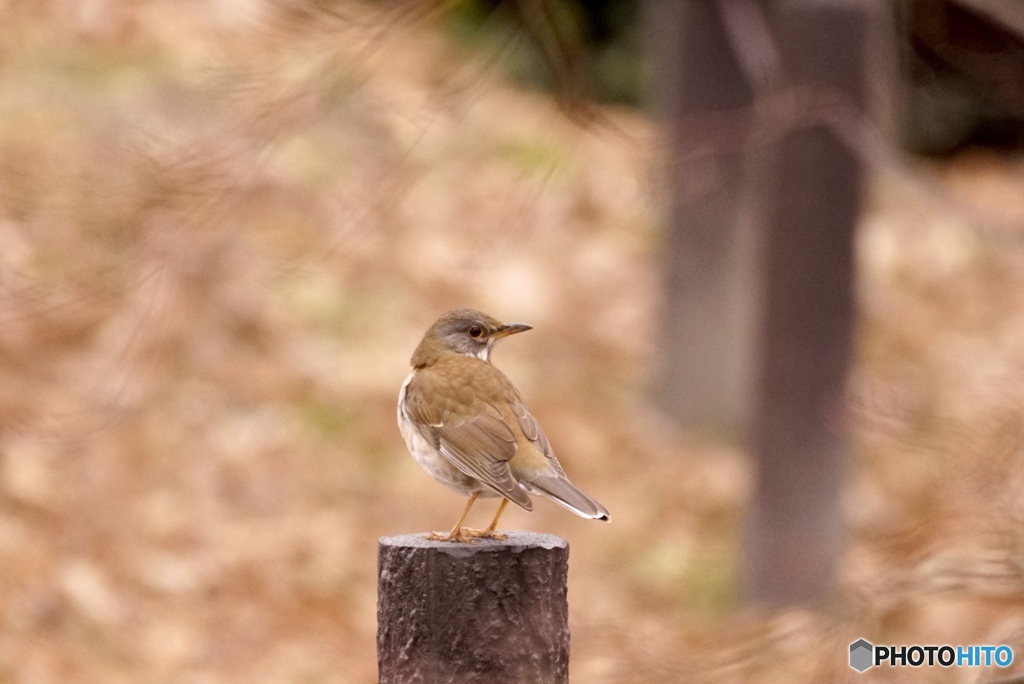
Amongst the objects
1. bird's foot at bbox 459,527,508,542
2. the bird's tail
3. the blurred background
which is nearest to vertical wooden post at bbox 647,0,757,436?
the blurred background

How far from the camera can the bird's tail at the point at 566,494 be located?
9.73 ft

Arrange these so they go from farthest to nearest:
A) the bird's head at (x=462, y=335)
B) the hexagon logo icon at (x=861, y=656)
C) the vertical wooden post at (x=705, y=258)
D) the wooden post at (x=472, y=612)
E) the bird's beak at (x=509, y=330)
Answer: the vertical wooden post at (x=705, y=258) → the hexagon logo icon at (x=861, y=656) → the bird's head at (x=462, y=335) → the bird's beak at (x=509, y=330) → the wooden post at (x=472, y=612)

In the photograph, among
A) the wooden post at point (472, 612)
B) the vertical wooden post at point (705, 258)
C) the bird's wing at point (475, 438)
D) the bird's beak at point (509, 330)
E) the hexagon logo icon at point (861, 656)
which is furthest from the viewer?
the vertical wooden post at point (705, 258)

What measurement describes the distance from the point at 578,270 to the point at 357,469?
116 inches

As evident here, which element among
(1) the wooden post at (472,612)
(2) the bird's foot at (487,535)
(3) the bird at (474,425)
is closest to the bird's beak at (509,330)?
(3) the bird at (474,425)

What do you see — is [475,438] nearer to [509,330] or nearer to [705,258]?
[509,330]

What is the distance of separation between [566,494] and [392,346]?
19.1ft

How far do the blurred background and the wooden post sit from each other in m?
0.89

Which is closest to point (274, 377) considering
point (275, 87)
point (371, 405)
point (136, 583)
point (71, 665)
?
point (371, 405)

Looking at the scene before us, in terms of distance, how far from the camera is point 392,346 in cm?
886

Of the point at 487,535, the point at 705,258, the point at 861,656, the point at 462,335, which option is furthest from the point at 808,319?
the point at 487,535

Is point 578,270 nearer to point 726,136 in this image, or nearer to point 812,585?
point 726,136

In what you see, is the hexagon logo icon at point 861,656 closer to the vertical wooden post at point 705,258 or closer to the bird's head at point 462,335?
the bird's head at point 462,335

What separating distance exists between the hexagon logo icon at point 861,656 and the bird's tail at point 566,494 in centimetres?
150
